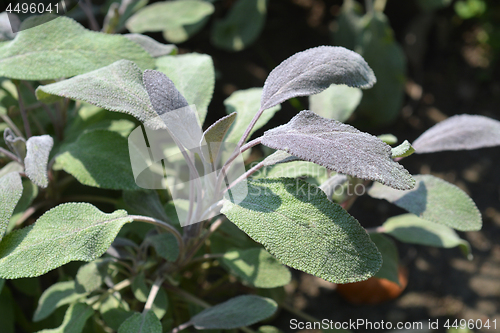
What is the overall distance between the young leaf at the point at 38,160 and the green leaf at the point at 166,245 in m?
0.19

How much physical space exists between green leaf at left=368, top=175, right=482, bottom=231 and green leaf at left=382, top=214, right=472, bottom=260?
0.41ft

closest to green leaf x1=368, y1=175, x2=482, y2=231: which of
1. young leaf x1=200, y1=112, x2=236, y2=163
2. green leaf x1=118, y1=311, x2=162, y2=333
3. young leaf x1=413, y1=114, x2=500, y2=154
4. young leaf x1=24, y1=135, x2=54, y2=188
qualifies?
young leaf x1=413, y1=114, x2=500, y2=154

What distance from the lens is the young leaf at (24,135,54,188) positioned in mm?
574

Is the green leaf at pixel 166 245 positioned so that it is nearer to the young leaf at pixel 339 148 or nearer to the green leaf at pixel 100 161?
the green leaf at pixel 100 161

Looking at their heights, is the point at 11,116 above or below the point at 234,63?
above

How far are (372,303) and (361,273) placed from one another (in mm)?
919

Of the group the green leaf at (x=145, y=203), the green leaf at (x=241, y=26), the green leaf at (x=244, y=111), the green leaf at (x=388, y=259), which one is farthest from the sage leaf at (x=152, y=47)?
the green leaf at (x=241, y=26)

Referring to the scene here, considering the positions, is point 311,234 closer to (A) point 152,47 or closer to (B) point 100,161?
(B) point 100,161

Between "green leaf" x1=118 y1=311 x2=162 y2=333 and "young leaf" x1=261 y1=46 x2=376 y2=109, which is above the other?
"young leaf" x1=261 y1=46 x2=376 y2=109

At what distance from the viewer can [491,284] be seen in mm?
1342

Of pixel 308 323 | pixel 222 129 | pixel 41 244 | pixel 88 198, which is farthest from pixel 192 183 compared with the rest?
pixel 308 323

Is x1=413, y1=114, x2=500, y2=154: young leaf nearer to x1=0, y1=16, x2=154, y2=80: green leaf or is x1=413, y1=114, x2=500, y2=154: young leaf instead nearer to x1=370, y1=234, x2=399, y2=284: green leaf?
x1=370, y1=234, x2=399, y2=284: green leaf

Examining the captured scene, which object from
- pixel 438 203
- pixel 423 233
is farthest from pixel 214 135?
pixel 423 233

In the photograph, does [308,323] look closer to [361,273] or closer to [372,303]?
[372,303]
